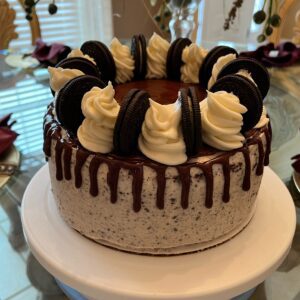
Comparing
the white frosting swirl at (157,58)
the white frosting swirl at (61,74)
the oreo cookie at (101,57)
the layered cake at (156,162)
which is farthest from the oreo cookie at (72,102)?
the white frosting swirl at (157,58)

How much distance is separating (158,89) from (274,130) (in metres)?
0.67

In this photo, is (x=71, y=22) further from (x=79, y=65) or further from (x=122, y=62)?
(x=79, y=65)

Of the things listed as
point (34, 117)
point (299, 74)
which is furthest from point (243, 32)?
point (34, 117)

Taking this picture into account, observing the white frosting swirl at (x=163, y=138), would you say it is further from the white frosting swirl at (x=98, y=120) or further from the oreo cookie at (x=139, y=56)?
the oreo cookie at (x=139, y=56)

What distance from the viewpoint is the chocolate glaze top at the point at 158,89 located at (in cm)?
108

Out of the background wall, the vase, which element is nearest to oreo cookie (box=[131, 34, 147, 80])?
the vase

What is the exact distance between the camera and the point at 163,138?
790 mm

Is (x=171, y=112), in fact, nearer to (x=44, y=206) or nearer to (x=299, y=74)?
(x=44, y=206)

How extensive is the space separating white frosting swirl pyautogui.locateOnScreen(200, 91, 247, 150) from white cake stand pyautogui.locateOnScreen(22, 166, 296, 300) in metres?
0.25

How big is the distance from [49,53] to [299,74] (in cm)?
145

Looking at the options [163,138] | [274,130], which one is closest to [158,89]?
[163,138]

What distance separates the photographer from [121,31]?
376 centimetres

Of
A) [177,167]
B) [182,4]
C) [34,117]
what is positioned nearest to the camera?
[177,167]

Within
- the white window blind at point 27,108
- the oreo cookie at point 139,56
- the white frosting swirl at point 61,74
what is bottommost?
the white window blind at point 27,108
